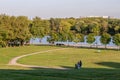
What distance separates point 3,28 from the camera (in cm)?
10194

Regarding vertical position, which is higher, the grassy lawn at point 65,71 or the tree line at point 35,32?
the tree line at point 35,32

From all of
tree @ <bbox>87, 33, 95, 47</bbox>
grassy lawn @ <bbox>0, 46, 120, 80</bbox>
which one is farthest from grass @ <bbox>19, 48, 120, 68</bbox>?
tree @ <bbox>87, 33, 95, 47</bbox>

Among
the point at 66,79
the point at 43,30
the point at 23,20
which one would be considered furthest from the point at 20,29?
the point at 66,79

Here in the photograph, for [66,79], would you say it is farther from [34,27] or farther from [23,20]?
[34,27]

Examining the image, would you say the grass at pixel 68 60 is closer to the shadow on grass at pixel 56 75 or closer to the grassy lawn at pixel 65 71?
the grassy lawn at pixel 65 71

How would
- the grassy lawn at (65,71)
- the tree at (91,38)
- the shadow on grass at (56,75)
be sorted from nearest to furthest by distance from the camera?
1. the shadow on grass at (56,75)
2. the grassy lawn at (65,71)
3. the tree at (91,38)

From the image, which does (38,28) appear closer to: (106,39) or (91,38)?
(91,38)

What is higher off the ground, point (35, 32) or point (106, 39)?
point (35, 32)

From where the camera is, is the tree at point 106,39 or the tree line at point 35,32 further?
the tree at point 106,39

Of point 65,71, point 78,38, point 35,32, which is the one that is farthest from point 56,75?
point 35,32

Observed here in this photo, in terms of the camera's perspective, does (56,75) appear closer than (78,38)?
Yes

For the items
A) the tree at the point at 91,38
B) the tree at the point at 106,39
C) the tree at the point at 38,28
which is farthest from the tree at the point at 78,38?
the tree at the point at 106,39

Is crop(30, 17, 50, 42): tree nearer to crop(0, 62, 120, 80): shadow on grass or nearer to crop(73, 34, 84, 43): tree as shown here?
crop(73, 34, 84, 43): tree

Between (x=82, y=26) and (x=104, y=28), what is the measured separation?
13529mm
